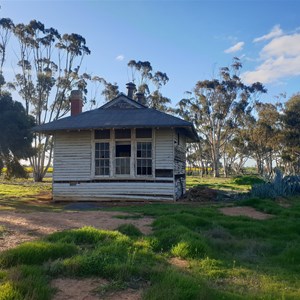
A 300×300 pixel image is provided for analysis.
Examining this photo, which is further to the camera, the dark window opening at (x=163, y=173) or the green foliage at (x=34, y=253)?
the dark window opening at (x=163, y=173)

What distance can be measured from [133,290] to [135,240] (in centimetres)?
253

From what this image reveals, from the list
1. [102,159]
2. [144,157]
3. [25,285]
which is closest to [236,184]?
[144,157]

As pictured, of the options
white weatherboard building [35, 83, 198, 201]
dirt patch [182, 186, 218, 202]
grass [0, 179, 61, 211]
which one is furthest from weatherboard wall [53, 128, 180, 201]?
dirt patch [182, 186, 218, 202]

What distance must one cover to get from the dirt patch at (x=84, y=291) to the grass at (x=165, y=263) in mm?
94

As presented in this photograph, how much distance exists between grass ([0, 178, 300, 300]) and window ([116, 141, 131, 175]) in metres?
8.42

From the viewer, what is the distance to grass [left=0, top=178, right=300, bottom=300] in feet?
13.7

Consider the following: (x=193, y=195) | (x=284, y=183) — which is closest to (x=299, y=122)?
(x=284, y=183)

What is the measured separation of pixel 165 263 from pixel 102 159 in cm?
1146

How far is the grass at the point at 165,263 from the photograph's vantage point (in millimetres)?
4180

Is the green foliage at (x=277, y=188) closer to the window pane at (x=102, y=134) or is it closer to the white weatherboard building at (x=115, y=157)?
the white weatherboard building at (x=115, y=157)

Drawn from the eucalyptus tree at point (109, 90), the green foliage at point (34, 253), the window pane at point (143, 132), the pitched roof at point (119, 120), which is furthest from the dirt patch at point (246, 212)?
the eucalyptus tree at point (109, 90)

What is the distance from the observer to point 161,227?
8453 mm

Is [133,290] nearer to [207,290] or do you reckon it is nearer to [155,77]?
[207,290]

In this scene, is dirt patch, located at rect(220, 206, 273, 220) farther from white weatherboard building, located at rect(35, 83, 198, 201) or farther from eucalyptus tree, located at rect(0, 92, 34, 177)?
eucalyptus tree, located at rect(0, 92, 34, 177)
